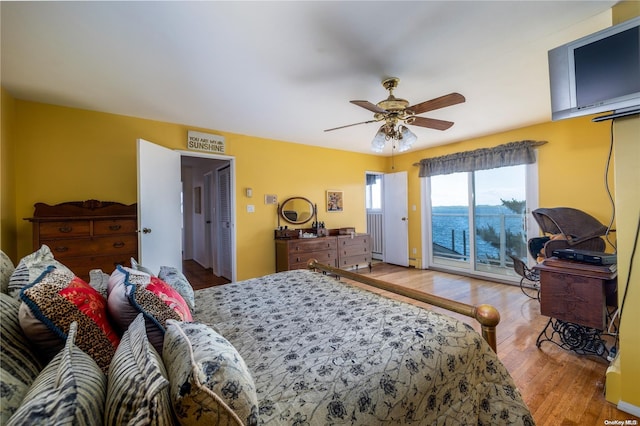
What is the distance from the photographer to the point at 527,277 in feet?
10.8

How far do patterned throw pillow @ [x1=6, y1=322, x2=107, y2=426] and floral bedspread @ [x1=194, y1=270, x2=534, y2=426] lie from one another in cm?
44

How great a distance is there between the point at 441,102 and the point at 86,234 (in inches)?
140

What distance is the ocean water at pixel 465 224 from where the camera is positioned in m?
4.30

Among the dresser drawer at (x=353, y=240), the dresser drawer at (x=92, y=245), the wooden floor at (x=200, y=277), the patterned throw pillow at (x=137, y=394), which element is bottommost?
the wooden floor at (x=200, y=277)

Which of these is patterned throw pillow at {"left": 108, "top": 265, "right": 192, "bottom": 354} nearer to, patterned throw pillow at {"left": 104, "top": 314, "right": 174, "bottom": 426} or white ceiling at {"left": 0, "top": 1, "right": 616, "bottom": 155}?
patterned throw pillow at {"left": 104, "top": 314, "right": 174, "bottom": 426}

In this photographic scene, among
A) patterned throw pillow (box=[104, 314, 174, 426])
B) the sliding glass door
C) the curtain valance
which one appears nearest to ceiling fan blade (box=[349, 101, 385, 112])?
patterned throw pillow (box=[104, 314, 174, 426])

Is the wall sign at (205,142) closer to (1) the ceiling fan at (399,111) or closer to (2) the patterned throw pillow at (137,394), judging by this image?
(1) the ceiling fan at (399,111)

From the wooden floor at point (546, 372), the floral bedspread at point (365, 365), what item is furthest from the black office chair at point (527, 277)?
the floral bedspread at point (365, 365)

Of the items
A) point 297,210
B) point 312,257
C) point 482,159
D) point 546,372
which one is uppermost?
point 482,159

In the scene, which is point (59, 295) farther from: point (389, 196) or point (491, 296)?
point (389, 196)

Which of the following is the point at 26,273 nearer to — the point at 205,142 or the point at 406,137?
Answer: the point at 406,137

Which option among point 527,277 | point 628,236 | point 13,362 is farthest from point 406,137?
point 13,362

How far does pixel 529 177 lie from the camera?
155 inches

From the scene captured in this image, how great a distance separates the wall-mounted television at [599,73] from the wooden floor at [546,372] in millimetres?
1780
